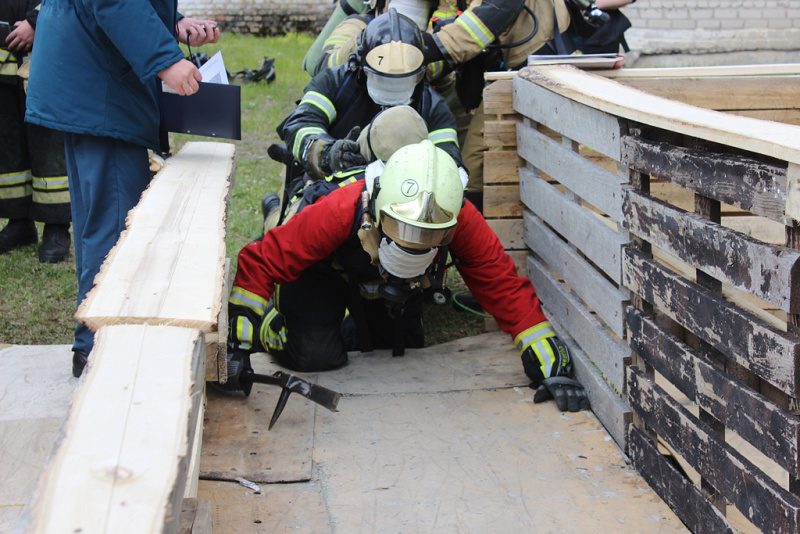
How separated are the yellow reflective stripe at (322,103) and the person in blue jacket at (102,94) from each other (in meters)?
1.07

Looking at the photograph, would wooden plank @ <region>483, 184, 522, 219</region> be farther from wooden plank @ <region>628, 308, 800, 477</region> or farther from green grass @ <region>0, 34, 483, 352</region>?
wooden plank @ <region>628, 308, 800, 477</region>

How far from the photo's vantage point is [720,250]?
228cm

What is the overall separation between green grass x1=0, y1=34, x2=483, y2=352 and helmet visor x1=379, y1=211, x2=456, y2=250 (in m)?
1.53

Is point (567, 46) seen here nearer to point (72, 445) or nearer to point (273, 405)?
point (273, 405)

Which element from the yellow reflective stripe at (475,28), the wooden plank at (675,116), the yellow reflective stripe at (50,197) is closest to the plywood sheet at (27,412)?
the yellow reflective stripe at (50,197)

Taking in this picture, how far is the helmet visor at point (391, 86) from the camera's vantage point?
13.9 feet

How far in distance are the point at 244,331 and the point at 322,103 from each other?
1463 millimetres

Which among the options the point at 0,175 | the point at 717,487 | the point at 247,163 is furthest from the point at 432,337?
the point at 247,163

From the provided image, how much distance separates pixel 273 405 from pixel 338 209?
83 centimetres

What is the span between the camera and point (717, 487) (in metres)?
2.41

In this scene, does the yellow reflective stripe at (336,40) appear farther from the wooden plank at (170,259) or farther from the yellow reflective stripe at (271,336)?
the yellow reflective stripe at (271,336)

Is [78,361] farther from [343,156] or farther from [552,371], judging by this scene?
[552,371]

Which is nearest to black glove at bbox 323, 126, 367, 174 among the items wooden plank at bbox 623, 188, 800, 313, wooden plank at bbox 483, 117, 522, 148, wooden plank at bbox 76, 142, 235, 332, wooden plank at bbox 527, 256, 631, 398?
wooden plank at bbox 76, 142, 235, 332

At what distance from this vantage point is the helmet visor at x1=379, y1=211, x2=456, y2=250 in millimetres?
3146
